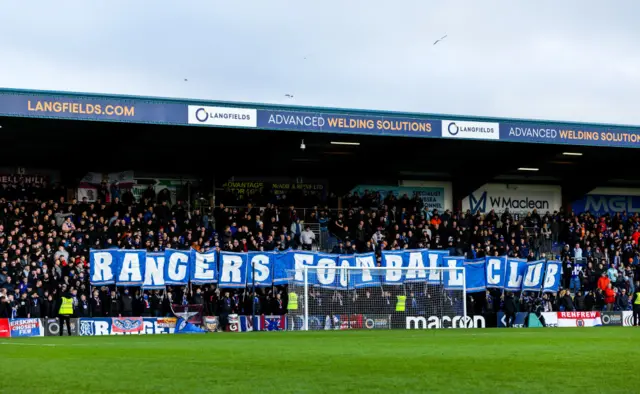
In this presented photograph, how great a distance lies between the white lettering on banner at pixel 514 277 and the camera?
40.5 meters

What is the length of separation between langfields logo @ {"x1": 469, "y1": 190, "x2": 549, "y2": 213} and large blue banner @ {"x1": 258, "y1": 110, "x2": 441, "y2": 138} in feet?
36.3

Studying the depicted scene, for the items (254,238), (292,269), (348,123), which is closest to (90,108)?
(254,238)

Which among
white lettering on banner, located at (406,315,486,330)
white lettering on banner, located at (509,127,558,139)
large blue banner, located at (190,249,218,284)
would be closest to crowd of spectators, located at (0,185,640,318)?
large blue banner, located at (190,249,218,284)

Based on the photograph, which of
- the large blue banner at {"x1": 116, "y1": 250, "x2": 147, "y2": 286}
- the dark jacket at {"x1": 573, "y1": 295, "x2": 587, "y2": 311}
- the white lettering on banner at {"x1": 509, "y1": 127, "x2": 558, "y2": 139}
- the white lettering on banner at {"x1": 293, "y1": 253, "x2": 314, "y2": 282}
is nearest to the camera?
the large blue banner at {"x1": 116, "y1": 250, "x2": 147, "y2": 286}

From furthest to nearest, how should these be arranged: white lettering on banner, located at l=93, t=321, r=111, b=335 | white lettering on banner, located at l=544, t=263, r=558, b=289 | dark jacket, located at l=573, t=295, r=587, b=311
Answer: dark jacket, located at l=573, t=295, r=587, b=311 < white lettering on banner, located at l=544, t=263, r=558, b=289 < white lettering on banner, located at l=93, t=321, r=111, b=335

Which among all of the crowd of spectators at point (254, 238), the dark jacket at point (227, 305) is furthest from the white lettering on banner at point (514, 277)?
the dark jacket at point (227, 305)

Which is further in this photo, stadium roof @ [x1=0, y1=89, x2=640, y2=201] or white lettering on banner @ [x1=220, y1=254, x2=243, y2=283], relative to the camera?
white lettering on banner @ [x1=220, y1=254, x2=243, y2=283]

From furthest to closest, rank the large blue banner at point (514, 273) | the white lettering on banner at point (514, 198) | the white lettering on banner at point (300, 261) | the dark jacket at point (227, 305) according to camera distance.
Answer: the white lettering on banner at point (514, 198) → the large blue banner at point (514, 273) → the white lettering on banner at point (300, 261) → the dark jacket at point (227, 305)

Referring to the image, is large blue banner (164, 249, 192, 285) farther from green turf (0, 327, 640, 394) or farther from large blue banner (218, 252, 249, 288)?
green turf (0, 327, 640, 394)

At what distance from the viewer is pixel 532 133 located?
137ft

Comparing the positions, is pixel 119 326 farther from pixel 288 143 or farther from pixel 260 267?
pixel 288 143

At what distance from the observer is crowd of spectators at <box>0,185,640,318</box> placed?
113 feet

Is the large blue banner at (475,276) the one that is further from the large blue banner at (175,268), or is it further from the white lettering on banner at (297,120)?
the large blue banner at (175,268)

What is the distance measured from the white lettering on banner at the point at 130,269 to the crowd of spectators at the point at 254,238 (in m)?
0.61
